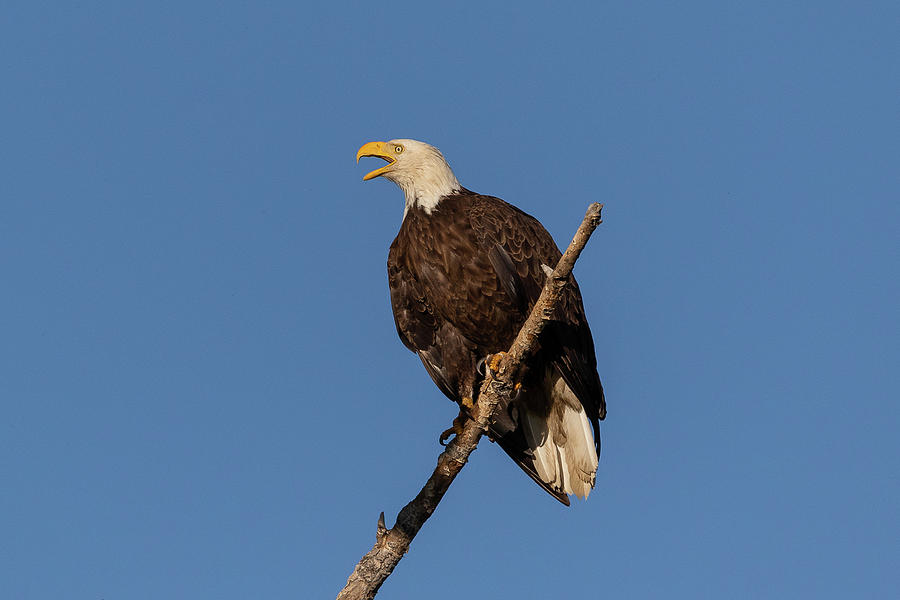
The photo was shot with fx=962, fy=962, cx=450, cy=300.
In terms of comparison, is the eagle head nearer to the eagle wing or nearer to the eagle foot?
the eagle wing

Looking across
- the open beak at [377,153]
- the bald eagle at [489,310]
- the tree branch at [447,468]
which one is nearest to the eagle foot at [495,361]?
the bald eagle at [489,310]

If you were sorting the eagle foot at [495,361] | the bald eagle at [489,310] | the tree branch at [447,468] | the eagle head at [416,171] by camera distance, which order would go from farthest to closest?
the eagle head at [416,171], the bald eagle at [489,310], the eagle foot at [495,361], the tree branch at [447,468]

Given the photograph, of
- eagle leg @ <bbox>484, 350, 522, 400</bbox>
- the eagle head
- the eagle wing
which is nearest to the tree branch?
eagle leg @ <bbox>484, 350, 522, 400</bbox>

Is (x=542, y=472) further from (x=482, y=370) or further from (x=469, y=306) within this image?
(x=469, y=306)

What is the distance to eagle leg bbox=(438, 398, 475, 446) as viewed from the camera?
20.4ft

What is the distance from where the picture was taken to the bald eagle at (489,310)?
19.8ft

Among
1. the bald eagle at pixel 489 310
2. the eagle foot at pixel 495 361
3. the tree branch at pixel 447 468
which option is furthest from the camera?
the bald eagle at pixel 489 310

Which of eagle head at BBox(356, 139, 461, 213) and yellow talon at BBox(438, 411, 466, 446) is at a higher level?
A: eagle head at BBox(356, 139, 461, 213)

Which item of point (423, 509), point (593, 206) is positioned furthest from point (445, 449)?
point (593, 206)

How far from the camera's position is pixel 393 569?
5.21m

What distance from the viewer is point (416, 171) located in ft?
21.8

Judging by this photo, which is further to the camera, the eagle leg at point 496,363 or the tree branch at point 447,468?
the eagle leg at point 496,363

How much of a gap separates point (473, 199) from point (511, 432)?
166 cm

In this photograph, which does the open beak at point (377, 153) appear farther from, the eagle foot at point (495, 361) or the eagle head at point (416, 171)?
the eagle foot at point (495, 361)
